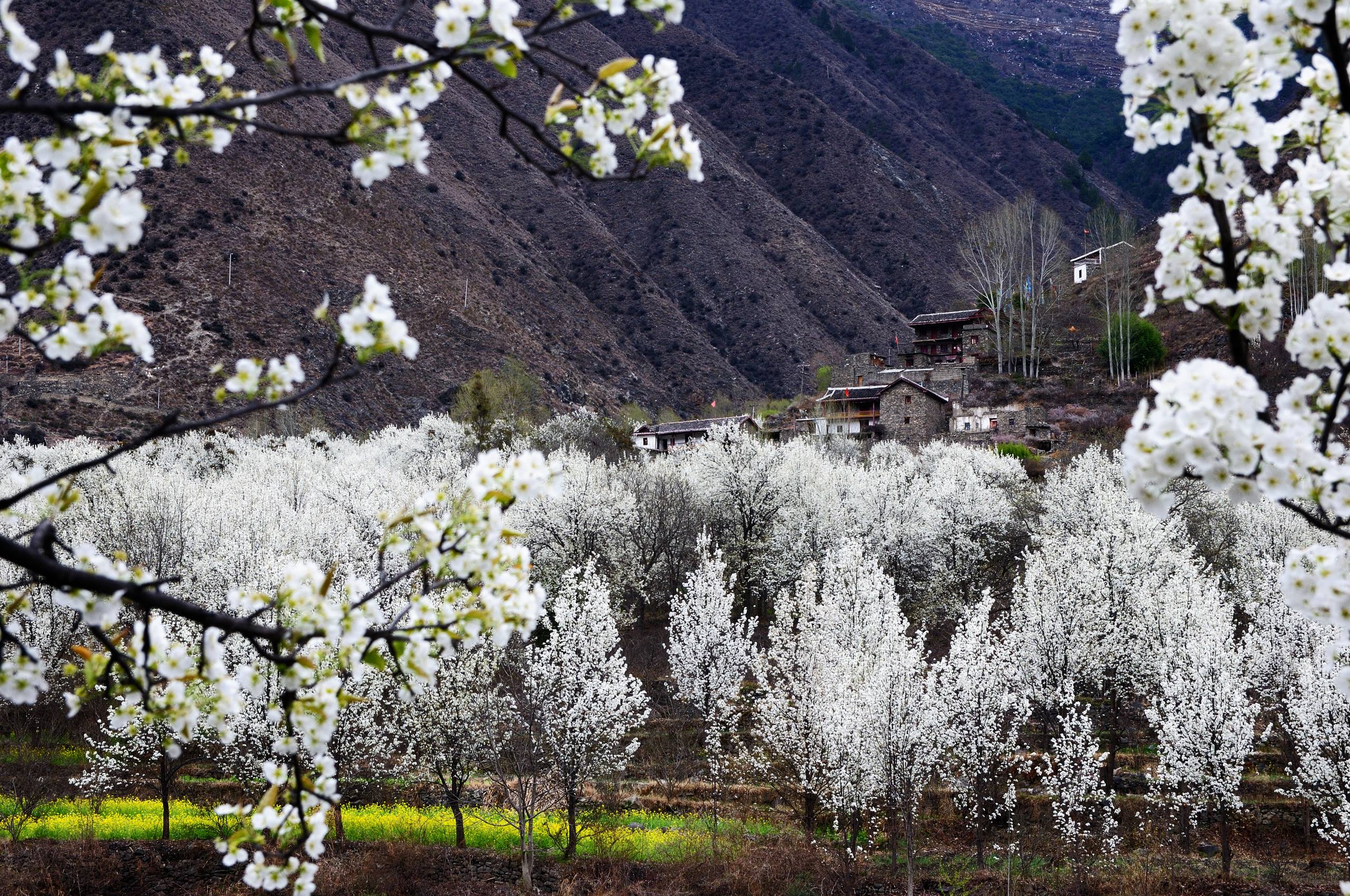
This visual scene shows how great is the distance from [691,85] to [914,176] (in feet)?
126

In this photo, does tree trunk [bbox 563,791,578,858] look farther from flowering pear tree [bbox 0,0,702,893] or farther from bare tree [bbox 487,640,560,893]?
flowering pear tree [bbox 0,0,702,893]

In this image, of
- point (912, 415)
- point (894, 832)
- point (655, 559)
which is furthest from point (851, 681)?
point (912, 415)

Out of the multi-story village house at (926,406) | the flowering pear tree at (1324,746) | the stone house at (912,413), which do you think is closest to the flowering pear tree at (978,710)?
the flowering pear tree at (1324,746)

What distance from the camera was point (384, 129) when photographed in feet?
11.9

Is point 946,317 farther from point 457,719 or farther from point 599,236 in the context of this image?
point 457,719

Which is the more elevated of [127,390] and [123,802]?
[127,390]

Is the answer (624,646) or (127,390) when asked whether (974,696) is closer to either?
(624,646)

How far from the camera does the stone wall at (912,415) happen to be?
238 ft

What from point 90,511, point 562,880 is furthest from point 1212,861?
point 90,511

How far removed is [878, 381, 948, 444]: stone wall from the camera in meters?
72.4

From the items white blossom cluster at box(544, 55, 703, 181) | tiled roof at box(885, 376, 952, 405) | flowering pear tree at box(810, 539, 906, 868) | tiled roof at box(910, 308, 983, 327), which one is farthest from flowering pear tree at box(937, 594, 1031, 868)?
tiled roof at box(910, 308, 983, 327)

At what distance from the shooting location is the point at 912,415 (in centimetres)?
7338

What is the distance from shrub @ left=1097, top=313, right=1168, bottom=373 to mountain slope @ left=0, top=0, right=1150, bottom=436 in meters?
38.7

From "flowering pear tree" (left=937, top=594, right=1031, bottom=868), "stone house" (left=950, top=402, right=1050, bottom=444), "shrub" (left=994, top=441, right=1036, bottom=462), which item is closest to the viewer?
"flowering pear tree" (left=937, top=594, right=1031, bottom=868)
